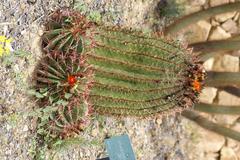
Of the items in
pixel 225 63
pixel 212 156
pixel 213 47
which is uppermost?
pixel 213 47

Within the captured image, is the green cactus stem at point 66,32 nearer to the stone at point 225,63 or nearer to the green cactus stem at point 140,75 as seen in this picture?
the green cactus stem at point 140,75

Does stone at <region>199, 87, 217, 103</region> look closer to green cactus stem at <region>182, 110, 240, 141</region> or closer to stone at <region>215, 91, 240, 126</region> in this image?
stone at <region>215, 91, 240, 126</region>

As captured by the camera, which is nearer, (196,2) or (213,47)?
(213,47)

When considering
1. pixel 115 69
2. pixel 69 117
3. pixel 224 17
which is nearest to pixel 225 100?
pixel 224 17

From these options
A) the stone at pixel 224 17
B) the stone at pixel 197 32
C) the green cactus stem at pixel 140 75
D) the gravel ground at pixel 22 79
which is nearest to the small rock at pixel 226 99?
the stone at pixel 197 32

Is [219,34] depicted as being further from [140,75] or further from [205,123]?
[140,75]

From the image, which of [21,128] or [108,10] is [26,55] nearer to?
[21,128]
